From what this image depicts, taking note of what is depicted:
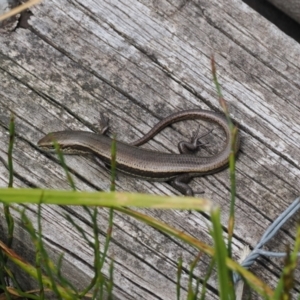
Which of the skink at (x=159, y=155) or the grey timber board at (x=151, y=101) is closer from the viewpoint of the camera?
the grey timber board at (x=151, y=101)

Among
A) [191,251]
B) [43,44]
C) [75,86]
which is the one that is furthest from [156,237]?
[43,44]

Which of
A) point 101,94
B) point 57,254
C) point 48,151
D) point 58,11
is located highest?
point 58,11

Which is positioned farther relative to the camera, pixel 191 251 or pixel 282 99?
pixel 282 99

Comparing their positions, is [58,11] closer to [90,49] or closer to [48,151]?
[90,49]

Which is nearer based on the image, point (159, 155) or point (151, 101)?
point (151, 101)
